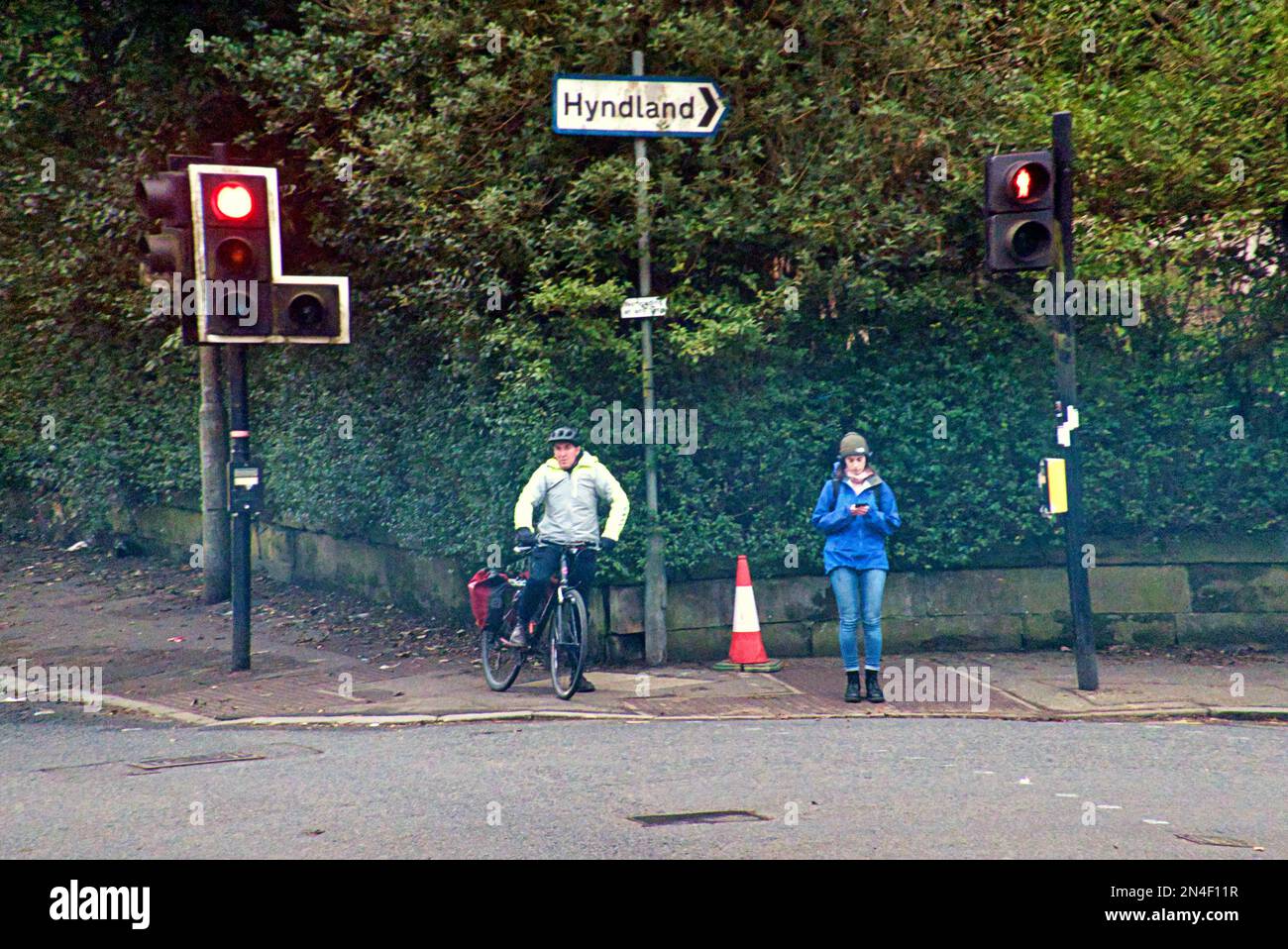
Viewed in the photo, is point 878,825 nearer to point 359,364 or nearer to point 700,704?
point 700,704

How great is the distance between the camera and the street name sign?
10805 millimetres

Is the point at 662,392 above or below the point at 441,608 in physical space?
above

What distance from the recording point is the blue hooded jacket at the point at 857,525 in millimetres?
10203

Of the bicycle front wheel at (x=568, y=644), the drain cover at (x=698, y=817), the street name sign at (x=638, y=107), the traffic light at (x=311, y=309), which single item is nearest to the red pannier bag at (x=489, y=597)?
the bicycle front wheel at (x=568, y=644)

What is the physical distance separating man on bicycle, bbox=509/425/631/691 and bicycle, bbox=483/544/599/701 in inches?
2.3

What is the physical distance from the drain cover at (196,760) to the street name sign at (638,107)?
16.1 ft

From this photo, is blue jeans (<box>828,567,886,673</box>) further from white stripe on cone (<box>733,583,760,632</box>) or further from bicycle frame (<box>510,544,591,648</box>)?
bicycle frame (<box>510,544,591,648</box>)

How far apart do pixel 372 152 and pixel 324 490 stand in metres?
3.91

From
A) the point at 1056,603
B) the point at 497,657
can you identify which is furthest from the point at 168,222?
the point at 1056,603

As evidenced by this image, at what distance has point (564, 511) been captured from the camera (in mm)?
10672

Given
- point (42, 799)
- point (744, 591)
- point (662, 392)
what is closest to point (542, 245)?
point (662, 392)

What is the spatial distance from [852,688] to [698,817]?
12.5 ft

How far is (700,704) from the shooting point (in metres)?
10.1

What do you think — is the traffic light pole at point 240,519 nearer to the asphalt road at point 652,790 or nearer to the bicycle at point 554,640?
the asphalt road at point 652,790
